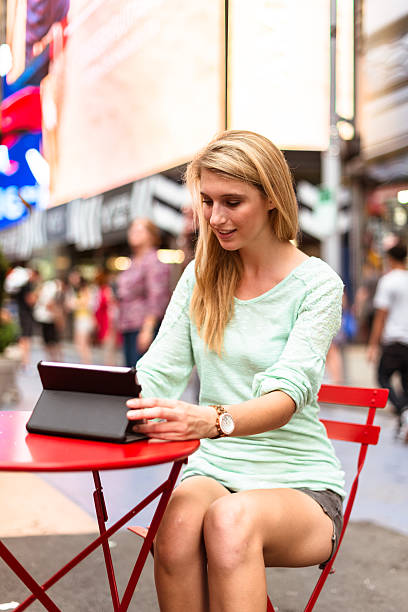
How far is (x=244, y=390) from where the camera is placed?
6.78ft

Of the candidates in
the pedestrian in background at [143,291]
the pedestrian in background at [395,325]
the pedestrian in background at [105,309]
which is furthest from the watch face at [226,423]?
the pedestrian in background at [105,309]

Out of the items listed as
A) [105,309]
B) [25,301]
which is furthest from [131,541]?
[105,309]

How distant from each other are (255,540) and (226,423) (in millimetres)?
266

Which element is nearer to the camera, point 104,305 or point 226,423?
point 226,423

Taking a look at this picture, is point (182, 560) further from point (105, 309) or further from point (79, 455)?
point (105, 309)

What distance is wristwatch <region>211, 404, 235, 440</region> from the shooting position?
5.73 feet

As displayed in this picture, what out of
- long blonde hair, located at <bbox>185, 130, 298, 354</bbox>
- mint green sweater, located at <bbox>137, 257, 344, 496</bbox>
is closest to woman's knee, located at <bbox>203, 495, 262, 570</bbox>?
mint green sweater, located at <bbox>137, 257, 344, 496</bbox>

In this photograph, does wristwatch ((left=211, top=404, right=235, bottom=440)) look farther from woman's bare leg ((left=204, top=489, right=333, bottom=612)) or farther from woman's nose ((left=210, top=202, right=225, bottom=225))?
woman's nose ((left=210, top=202, right=225, bottom=225))

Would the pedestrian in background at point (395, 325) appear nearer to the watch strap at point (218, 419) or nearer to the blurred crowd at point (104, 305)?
the blurred crowd at point (104, 305)

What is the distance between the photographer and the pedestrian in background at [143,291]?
622 cm

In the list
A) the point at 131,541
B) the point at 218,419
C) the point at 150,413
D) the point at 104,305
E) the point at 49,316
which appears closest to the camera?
the point at 150,413

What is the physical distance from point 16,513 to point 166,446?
2552mm

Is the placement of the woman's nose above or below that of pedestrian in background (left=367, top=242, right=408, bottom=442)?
above

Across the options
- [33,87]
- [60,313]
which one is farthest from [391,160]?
[33,87]
